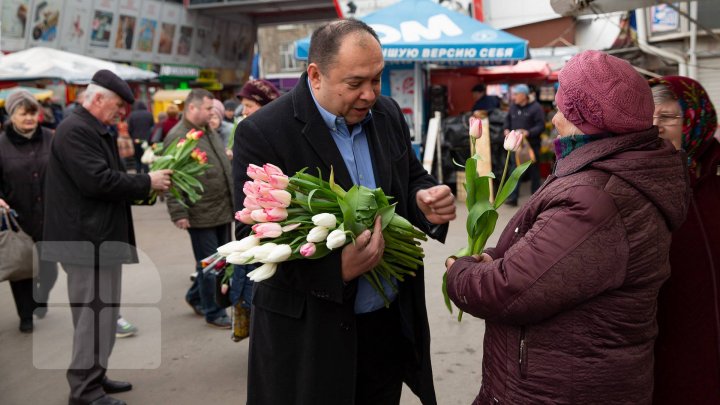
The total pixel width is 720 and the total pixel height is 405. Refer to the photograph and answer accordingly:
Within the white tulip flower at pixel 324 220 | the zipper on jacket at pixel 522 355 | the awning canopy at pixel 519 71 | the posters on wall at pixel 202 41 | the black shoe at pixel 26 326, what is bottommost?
the black shoe at pixel 26 326

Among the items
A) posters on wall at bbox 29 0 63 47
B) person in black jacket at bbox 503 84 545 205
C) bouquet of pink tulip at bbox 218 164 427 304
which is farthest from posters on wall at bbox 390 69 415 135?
posters on wall at bbox 29 0 63 47

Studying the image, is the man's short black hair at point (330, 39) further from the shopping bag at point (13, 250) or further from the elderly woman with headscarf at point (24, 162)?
the elderly woman with headscarf at point (24, 162)

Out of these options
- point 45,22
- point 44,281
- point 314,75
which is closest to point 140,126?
point 45,22

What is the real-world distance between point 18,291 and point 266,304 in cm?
416

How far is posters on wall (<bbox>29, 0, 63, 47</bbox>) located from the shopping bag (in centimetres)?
1586

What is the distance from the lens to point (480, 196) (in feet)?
7.81

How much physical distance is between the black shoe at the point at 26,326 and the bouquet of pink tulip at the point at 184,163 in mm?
1914

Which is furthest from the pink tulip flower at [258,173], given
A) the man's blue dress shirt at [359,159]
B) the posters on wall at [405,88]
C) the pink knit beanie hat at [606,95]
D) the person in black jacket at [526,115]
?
the posters on wall at [405,88]

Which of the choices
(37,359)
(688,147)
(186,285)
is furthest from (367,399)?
(186,285)

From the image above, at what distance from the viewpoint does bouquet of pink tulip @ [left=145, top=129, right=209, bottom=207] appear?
482 cm

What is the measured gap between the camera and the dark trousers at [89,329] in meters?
4.03

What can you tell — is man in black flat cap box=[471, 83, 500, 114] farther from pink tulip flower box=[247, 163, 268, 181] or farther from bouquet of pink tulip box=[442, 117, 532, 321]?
pink tulip flower box=[247, 163, 268, 181]

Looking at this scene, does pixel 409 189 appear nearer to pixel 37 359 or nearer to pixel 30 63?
pixel 37 359

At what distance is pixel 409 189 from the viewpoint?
2.79 metres
